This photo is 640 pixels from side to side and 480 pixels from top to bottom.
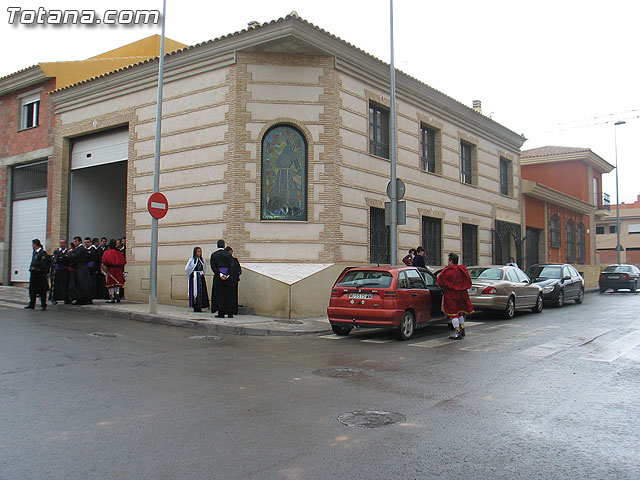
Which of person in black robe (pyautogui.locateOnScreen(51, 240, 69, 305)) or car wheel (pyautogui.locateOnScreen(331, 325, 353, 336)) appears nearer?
car wheel (pyautogui.locateOnScreen(331, 325, 353, 336))

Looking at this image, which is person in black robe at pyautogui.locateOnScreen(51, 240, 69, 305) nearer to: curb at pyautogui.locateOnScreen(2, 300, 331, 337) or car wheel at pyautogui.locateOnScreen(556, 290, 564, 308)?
curb at pyautogui.locateOnScreen(2, 300, 331, 337)

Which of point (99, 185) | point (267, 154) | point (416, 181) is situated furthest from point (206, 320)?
point (99, 185)

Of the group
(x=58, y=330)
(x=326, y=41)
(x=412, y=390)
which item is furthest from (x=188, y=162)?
(x=412, y=390)

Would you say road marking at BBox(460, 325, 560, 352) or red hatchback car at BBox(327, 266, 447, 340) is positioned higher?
red hatchback car at BBox(327, 266, 447, 340)

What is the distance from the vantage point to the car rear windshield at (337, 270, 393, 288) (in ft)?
35.2

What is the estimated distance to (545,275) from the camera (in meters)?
19.0

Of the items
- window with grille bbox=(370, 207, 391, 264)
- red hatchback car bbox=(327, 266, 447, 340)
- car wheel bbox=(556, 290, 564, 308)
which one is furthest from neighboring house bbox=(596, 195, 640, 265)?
red hatchback car bbox=(327, 266, 447, 340)

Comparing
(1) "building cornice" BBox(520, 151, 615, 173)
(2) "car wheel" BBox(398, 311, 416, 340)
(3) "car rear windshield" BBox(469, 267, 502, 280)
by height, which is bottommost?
(2) "car wheel" BBox(398, 311, 416, 340)

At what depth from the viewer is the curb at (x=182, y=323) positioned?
1138cm

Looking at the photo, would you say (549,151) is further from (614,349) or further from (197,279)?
(614,349)

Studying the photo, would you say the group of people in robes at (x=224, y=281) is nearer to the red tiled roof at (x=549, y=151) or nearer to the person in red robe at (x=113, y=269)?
the person in red robe at (x=113, y=269)

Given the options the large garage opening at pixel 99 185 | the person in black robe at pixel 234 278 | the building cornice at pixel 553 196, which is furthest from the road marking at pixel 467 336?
the building cornice at pixel 553 196

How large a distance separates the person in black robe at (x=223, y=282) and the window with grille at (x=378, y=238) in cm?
532

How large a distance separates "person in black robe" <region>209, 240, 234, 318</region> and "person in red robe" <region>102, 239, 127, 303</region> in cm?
401
